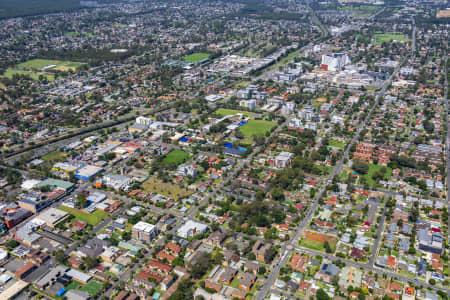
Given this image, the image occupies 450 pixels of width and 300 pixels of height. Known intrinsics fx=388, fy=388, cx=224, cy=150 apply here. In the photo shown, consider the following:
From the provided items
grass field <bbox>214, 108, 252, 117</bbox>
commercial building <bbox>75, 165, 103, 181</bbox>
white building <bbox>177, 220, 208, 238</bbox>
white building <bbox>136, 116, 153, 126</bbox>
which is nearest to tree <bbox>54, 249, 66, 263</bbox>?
white building <bbox>177, 220, 208, 238</bbox>

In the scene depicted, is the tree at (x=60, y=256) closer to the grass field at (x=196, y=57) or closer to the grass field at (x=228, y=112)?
the grass field at (x=228, y=112)

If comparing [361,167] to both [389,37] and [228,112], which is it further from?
[389,37]

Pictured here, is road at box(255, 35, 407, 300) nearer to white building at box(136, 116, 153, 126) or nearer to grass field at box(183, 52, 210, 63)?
white building at box(136, 116, 153, 126)

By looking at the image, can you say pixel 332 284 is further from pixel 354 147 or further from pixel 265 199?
pixel 354 147

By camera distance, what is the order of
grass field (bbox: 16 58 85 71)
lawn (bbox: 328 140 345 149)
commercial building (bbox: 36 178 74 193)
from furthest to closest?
grass field (bbox: 16 58 85 71), lawn (bbox: 328 140 345 149), commercial building (bbox: 36 178 74 193)

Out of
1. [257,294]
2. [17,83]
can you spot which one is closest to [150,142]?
[257,294]
